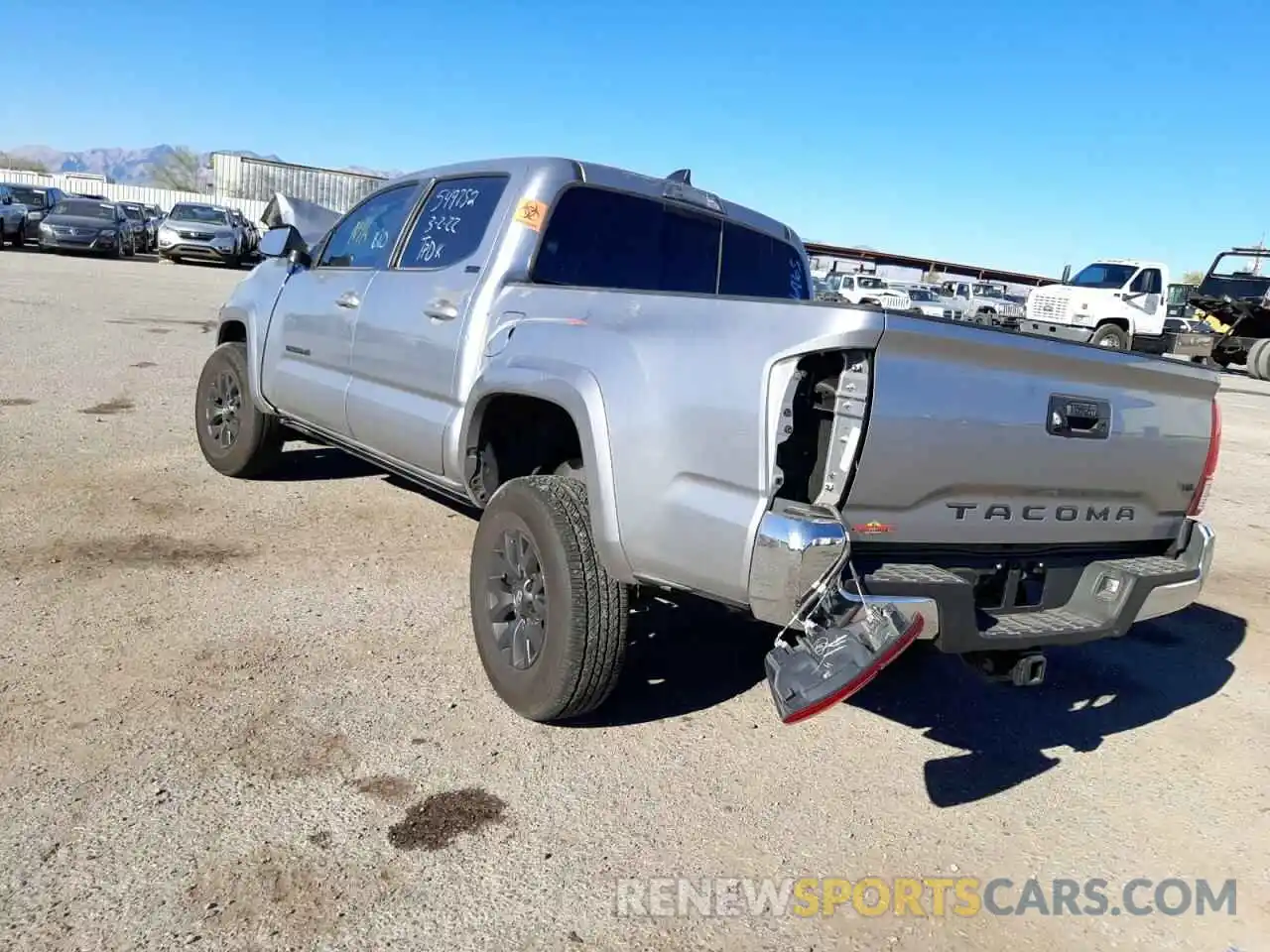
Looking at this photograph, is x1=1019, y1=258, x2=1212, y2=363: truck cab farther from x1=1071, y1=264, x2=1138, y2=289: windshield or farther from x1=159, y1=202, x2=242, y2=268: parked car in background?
x1=159, y1=202, x2=242, y2=268: parked car in background

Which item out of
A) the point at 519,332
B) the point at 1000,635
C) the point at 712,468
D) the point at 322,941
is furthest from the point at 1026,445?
the point at 322,941

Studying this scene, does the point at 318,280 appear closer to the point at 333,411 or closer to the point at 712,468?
the point at 333,411

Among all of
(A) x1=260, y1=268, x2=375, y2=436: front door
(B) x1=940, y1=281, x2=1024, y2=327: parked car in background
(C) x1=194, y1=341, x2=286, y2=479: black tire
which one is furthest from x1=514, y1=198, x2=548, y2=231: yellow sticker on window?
(B) x1=940, y1=281, x2=1024, y2=327: parked car in background

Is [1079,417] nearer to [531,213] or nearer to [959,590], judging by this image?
[959,590]

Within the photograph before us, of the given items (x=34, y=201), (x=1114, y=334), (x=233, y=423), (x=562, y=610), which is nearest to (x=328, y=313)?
(x=233, y=423)

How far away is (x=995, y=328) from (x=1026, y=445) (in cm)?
35

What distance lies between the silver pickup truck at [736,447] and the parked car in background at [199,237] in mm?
23858

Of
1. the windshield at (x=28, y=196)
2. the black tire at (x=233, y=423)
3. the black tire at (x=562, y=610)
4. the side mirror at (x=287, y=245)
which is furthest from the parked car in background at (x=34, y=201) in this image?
the black tire at (x=562, y=610)

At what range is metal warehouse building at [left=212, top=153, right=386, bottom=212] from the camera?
3997cm

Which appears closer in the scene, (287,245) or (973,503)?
(973,503)

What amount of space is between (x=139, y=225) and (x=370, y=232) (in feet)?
93.0

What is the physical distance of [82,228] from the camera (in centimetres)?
2438

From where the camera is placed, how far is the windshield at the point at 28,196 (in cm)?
2742

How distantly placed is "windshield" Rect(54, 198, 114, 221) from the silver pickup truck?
80.7ft
